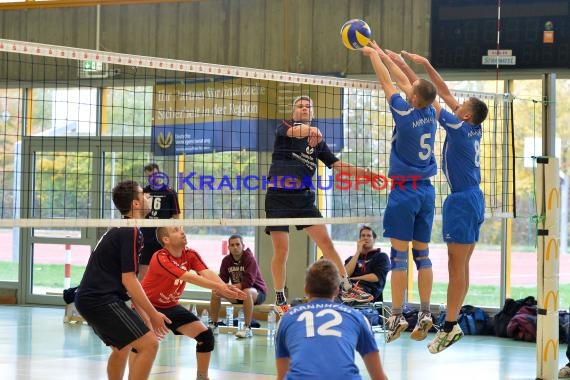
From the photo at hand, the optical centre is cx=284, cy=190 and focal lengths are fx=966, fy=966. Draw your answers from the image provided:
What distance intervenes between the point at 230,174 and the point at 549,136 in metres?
7.79

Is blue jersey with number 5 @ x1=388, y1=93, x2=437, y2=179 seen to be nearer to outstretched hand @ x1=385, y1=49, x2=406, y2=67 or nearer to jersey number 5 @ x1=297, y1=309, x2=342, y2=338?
outstretched hand @ x1=385, y1=49, x2=406, y2=67

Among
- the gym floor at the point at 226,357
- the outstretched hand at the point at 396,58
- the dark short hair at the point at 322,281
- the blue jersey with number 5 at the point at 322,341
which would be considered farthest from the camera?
the gym floor at the point at 226,357

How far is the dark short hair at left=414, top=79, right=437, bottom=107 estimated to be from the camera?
8469 mm

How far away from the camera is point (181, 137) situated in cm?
1711

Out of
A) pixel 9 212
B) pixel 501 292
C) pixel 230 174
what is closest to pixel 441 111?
pixel 501 292

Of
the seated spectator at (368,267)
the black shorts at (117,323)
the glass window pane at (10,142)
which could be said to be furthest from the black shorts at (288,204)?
the glass window pane at (10,142)

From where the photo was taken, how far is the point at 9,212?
1873 cm

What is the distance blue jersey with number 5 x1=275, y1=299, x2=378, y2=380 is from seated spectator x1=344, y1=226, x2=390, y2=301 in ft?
29.6

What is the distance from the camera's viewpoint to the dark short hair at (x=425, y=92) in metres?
8.47

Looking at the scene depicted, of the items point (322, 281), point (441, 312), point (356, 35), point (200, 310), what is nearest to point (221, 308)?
point (200, 310)

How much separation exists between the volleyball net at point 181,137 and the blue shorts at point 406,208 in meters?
5.52

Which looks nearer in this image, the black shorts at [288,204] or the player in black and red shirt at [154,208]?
the black shorts at [288,204]

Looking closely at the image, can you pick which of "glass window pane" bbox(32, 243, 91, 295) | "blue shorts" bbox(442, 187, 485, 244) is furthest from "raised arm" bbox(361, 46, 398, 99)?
"glass window pane" bbox(32, 243, 91, 295)

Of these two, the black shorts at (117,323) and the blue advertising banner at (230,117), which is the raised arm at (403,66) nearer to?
the black shorts at (117,323)
